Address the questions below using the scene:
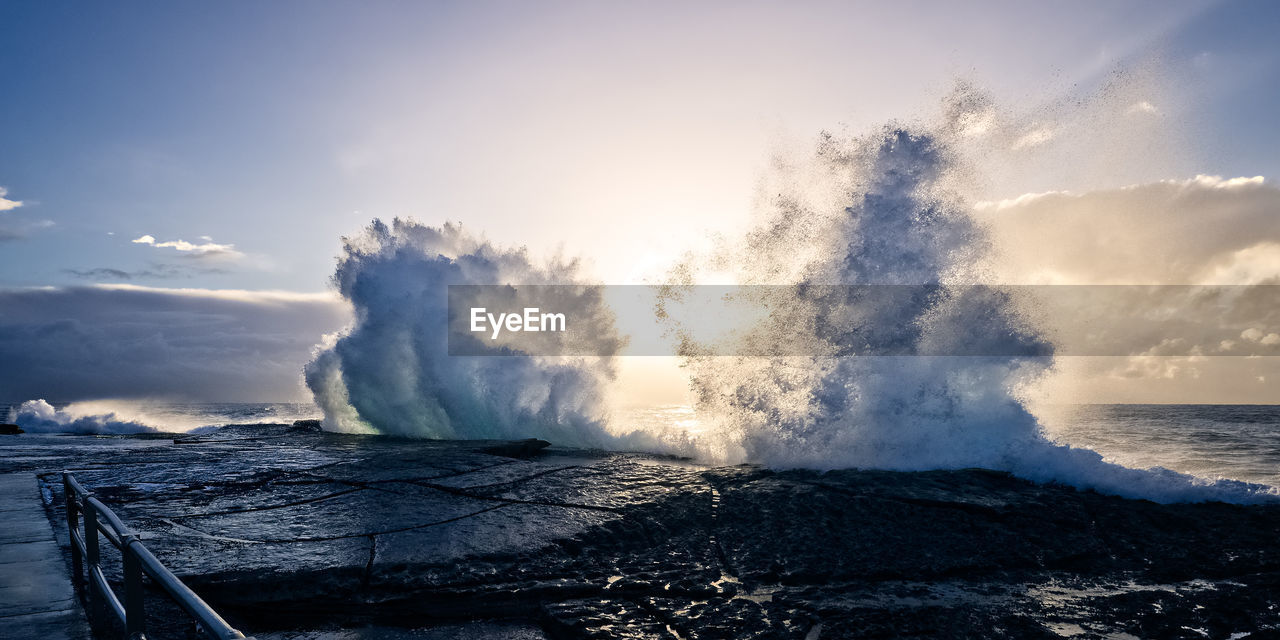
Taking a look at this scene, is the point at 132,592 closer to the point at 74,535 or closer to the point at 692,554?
the point at 74,535

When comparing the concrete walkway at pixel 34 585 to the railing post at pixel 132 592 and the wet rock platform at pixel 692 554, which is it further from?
the railing post at pixel 132 592

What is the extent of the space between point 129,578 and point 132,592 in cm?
8

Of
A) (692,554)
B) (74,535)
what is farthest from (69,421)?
(692,554)

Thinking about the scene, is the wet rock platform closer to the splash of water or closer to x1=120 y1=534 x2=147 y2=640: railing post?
x1=120 y1=534 x2=147 y2=640: railing post

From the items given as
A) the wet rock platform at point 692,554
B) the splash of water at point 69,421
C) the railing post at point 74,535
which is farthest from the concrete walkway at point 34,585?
the splash of water at point 69,421

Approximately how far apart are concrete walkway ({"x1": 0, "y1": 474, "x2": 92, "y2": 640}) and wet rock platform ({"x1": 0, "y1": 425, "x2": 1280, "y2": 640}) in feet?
0.95

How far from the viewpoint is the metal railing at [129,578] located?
130 centimetres

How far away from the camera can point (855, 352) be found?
9.45 meters

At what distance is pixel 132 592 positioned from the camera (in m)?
2.11

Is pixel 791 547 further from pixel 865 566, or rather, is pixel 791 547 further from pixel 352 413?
pixel 352 413

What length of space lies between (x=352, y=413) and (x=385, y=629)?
567 inches

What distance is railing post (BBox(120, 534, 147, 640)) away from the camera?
2031 millimetres

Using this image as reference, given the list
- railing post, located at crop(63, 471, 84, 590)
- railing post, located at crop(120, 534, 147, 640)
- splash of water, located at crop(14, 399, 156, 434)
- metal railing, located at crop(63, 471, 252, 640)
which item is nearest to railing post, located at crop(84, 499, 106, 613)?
metal railing, located at crop(63, 471, 252, 640)

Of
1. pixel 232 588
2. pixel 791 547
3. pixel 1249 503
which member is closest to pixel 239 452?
pixel 232 588
